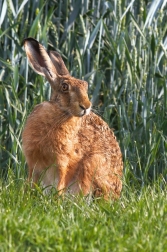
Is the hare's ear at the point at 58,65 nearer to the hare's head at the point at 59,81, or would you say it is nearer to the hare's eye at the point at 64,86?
the hare's head at the point at 59,81

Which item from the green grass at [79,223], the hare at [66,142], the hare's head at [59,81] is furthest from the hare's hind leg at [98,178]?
the green grass at [79,223]

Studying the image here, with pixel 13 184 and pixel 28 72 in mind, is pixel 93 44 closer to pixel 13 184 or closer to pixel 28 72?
pixel 28 72

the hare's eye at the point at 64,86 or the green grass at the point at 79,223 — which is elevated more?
the hare's eye at the point at 64,86

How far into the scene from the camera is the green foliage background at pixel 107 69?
5.95 metres

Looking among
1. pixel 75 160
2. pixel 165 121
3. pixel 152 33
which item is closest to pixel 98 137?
pixel 75 160

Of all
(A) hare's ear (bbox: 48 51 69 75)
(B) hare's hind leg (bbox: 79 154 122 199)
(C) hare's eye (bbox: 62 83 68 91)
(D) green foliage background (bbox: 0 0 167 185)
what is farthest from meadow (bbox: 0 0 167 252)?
(C) hare's eye (bbox: 62 83 68 91)

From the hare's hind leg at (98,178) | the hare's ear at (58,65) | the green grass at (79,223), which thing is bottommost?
the hare's hind leg at (98,178)

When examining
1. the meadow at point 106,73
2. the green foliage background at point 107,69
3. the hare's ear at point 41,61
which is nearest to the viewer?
the hare's ear at point 41,61

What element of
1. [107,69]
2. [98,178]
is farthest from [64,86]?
[107,69]

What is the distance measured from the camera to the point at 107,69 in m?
6.72

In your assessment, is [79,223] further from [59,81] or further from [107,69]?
[107,69]

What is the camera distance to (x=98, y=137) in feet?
17.4

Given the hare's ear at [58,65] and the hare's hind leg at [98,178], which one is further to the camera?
the hare's ear at [58,65]

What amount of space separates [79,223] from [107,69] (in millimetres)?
3299
